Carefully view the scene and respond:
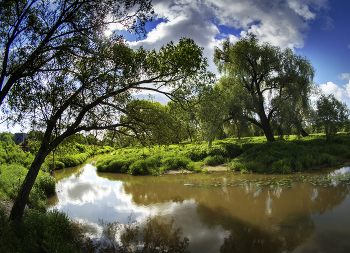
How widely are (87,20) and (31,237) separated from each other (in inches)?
261

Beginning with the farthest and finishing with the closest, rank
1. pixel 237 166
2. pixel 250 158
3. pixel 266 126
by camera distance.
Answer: pixel 266 126, pixel 250 158, pixel 237 166

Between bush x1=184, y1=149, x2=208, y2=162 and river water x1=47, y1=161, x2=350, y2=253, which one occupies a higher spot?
bush x1=184, y1=149, x2=208, y2=162

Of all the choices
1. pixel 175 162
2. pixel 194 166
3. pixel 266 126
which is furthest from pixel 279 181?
pixel 266 126

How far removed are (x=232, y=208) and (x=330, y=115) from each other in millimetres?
18357

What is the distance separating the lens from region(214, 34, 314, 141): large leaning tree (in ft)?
68.6

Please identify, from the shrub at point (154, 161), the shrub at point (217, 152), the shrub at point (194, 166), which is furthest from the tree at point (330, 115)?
the shrub at point (154, 161)

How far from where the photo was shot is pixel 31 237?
5688 mm

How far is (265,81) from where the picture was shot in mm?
23172

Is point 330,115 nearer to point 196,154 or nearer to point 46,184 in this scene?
point 196,154

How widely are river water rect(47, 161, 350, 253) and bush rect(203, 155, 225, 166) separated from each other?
305 cm

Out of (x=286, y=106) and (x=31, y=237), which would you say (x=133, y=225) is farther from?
(x=286, y=106)

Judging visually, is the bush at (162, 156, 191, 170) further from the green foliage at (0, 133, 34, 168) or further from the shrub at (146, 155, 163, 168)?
the green foliage at (0, 133, 34, 168)

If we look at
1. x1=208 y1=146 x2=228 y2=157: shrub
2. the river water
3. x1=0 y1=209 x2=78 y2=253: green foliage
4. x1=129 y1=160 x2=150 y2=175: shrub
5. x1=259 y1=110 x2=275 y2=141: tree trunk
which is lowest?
the river water

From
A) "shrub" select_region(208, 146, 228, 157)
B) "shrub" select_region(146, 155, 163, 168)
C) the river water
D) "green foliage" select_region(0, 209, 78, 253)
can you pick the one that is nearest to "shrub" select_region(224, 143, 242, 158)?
"shrub" select_region(208, 146, 228, 157)
